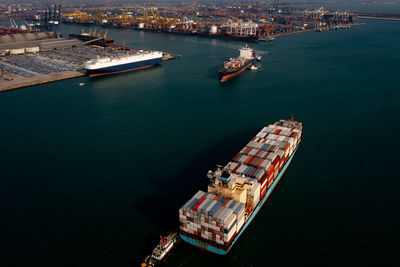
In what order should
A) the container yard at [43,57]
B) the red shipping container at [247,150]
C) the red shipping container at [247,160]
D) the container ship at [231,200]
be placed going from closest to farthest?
the container ship at [231,200] < the red shipping container at [247,160] < the red shipping container at [247,150] < the container yard at [43,57]

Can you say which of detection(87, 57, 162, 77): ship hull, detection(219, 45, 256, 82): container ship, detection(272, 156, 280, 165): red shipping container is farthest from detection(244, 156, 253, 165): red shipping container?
detection(87, 57, 162, 77): ship hull

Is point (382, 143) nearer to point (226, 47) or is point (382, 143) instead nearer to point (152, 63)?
point (152, 63)

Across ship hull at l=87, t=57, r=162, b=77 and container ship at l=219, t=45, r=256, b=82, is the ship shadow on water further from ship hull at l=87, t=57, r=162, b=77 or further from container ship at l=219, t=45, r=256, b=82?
ship hull at l=87, t=57, r=162, b=77

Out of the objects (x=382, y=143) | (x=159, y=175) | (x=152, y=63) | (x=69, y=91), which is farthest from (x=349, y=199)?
(x=152, y=63)

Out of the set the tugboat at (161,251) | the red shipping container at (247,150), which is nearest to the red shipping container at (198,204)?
the tugboat at (161,251)

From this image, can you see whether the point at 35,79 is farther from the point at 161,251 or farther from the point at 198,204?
the point at 198,204

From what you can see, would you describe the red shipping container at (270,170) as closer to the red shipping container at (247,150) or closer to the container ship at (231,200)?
the container ship at (231,200)
